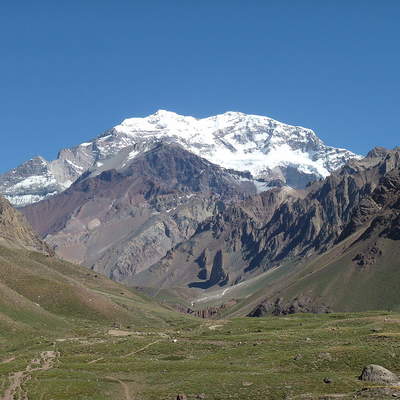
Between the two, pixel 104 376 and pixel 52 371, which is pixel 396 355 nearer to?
pixel 104 376

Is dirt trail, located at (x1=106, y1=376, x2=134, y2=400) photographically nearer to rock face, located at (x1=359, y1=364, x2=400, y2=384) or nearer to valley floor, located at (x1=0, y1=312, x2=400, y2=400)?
valley floor, located at (x1=0, y1=312, x2=400, y2=400)

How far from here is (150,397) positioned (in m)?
86.6

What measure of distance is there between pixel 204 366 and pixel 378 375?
2604 cm

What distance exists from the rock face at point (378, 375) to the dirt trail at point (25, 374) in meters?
39.6

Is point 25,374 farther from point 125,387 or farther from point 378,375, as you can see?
point 378,375

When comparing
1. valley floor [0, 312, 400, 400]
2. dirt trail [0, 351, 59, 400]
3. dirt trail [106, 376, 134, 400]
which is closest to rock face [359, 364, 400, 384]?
valley floor [0, 312, 400, 400]

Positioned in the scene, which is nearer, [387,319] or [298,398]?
[298,398]

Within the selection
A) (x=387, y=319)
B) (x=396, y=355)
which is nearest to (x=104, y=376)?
(x=396, y=355)

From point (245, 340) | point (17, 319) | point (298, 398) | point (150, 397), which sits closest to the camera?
point (298, 398)

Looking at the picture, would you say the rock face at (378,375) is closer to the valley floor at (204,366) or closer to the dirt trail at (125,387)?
the valley floor at (204,366)

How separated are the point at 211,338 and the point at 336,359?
1827 inches

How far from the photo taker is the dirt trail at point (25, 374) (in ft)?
287

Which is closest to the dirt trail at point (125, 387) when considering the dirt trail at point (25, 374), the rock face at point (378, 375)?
the dirt trail at point (25, 374)

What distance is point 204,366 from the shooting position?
3981 inches
